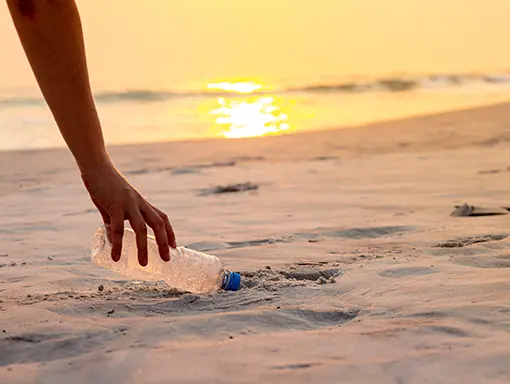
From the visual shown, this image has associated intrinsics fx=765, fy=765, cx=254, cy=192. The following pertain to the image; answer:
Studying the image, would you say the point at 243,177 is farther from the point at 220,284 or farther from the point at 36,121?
the point at 36,121

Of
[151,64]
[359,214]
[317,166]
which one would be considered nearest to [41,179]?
[317,166]

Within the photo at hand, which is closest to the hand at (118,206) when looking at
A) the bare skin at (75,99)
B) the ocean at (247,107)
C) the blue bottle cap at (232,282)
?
the bare skin at (75,99)

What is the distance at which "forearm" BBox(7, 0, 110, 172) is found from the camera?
1844 mm

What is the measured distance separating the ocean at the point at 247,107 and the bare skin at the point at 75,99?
7.24 m

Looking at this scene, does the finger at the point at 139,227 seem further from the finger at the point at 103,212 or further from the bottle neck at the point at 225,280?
the bottle neck at the point at 225,280

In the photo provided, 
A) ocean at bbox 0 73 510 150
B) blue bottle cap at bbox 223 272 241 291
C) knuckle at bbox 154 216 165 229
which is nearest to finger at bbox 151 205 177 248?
knuckle at bbox 154 216 165 229

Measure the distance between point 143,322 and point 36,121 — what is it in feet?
34.0

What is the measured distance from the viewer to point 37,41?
73.2 inches

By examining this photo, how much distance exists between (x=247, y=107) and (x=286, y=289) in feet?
38.4

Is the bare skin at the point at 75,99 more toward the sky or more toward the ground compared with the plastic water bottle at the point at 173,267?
more toward the sky

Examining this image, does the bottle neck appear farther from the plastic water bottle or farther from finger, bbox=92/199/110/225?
finger, bbox=92/199/110/225

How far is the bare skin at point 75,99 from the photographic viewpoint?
1.85 m

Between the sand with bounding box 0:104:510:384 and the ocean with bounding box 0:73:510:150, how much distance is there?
473 centimetres

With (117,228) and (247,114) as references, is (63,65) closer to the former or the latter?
(117,228)
